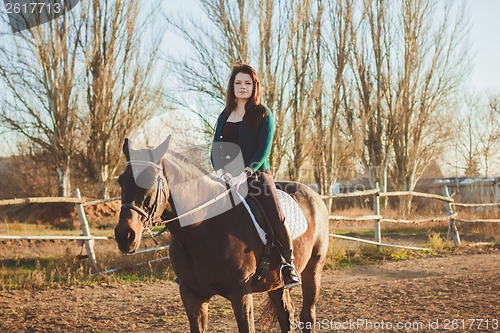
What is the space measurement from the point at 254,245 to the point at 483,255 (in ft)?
28.6

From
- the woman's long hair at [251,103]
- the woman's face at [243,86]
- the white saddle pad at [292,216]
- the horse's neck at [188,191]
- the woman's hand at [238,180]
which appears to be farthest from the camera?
the white saddle pad at [292,216]

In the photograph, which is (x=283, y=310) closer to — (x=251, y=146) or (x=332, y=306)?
(x=251, y=146)

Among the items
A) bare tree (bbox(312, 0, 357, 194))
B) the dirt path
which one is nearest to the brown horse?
the dirt path

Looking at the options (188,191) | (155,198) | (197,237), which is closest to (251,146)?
(188,191)

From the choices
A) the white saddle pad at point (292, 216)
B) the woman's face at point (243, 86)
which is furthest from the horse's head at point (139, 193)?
the white saddle pad at point (292, 216)

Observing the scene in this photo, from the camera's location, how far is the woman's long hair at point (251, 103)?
3.26m

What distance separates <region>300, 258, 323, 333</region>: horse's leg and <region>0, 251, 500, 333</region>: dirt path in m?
0.55

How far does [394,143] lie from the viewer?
20.2 m

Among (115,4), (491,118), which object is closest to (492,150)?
(491,118)

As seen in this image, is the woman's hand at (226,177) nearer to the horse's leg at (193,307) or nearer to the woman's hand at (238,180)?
the woman's hand at (238,180)

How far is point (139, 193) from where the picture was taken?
246 centimetres

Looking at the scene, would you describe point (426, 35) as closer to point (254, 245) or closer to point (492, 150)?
point (492, 150)

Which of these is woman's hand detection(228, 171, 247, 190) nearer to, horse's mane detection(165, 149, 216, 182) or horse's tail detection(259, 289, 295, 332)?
horse's mane detection(165, 149, 216, 182)

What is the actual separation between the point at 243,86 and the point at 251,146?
46 cm
